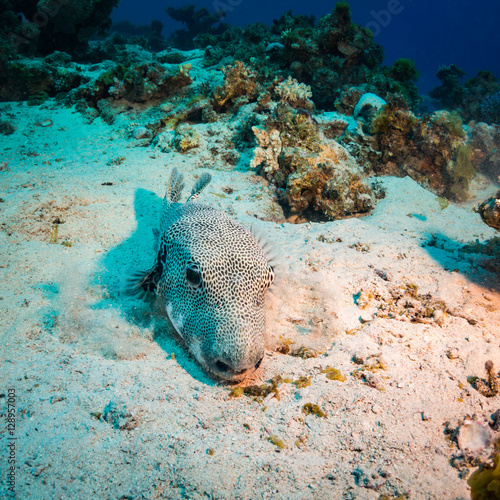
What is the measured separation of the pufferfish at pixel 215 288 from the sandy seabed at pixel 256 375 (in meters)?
→ 0.32

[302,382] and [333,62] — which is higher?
[333,62]

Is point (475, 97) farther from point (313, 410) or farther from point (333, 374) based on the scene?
point (313, 410)

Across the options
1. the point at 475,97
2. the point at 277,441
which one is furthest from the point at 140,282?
the point at 475,97

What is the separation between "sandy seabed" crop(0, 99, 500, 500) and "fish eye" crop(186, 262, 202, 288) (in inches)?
29.0

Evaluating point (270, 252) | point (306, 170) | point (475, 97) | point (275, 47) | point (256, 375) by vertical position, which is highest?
point (475, 97)

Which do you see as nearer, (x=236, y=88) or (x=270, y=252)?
(x=270, y=252)

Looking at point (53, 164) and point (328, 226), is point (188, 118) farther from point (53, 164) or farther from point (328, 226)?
point (328, 226)

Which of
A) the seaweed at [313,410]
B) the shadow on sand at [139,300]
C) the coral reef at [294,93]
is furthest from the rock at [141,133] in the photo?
the seaweed at [313,410]

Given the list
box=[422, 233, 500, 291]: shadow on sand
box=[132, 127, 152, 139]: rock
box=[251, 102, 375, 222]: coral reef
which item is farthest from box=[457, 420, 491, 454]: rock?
box=[132, 127, 152, 139]: rock

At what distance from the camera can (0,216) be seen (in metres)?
5.04

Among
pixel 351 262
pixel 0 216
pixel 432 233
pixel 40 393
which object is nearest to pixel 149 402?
pixel 40 393

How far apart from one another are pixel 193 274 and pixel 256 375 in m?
1.13

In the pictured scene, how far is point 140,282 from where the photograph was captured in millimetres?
3484

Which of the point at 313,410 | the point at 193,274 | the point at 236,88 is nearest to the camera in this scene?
the point at 313,410
